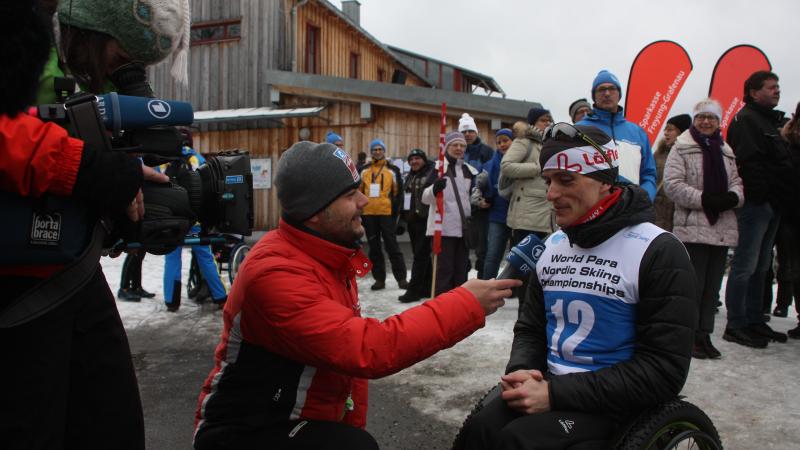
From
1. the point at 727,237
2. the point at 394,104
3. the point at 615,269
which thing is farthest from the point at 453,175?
the point at 394,104

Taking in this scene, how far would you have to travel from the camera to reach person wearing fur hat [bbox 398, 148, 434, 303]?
7125 mm

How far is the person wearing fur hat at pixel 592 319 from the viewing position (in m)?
2.01

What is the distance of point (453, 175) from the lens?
22.7ft

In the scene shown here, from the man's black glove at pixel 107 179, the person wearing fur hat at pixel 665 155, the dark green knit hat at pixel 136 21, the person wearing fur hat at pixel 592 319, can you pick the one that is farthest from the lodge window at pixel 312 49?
the man's black glove at pixel 107 179

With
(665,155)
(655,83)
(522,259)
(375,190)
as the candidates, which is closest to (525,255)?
(522,259)

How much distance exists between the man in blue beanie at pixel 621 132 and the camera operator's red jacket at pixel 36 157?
4162 millimetres

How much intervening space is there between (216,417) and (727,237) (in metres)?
4.39

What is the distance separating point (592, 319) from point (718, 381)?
273 cm

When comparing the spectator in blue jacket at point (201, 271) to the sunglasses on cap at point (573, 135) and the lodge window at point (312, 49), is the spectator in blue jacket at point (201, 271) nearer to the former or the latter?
the sunglasses on cap at point (573, 135)

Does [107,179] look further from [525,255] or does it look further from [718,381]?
[718,381]

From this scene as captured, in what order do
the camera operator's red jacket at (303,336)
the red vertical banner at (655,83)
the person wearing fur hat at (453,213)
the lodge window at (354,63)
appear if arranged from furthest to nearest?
the lodge window at (354,63)
the red vertical banner at (655,83)
the person wearing fur hat at (453,213)
the camera operator's red jacket at (303,336)

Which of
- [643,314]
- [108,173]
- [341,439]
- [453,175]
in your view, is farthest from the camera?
[453,175]

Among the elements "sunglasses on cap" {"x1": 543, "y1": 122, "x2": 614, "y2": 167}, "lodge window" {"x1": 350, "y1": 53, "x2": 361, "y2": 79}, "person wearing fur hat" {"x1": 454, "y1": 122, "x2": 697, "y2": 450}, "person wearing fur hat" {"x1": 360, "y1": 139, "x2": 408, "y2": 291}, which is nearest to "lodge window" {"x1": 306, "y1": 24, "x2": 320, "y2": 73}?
"lodge window" {"x1": 350, "y1": 53, "x2": 361, "y2": 79}

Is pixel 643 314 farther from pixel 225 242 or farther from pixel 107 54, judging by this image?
pixel 107 54
